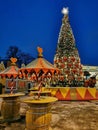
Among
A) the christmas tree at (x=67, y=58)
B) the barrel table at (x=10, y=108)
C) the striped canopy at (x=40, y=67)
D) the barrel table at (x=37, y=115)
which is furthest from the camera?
the christmas tree at (x=67, y=58)

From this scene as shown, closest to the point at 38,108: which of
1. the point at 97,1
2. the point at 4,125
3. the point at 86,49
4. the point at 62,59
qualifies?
the point at 4,125

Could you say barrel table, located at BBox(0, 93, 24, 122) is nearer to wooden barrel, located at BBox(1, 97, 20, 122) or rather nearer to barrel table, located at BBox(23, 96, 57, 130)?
wooden barrel, located at BBox(1, 97, 20, 122)

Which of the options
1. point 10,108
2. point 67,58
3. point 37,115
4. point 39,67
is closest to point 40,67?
point 39,67

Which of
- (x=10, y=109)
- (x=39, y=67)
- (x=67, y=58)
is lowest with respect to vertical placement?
(x=10, y=109)

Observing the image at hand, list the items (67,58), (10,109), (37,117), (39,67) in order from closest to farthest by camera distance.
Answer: (37,117)
(39,67)
(10,109)
(67,58)

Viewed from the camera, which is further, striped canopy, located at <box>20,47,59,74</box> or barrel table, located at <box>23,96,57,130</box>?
striped canopy, located at <box>20,47,59,74</box>

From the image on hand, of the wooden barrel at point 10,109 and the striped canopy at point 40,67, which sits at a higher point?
the striped canopy at point 40,67

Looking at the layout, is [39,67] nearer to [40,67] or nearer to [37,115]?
[40,67]

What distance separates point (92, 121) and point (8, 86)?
17212 mm

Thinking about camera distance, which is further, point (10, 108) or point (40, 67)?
point (10, 108)

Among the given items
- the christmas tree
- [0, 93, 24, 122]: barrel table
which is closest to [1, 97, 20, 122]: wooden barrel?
[0, 93, 24, 122]: barrel table

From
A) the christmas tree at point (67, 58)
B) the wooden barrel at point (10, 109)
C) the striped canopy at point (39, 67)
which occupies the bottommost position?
the wooden barrel at point (10, 109)

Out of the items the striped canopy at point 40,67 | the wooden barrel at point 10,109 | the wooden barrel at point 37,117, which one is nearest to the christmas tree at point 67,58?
the wooden barrel at point 10,109

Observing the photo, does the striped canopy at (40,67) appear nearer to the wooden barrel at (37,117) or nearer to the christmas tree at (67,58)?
the wooden barrel at (37,117)
